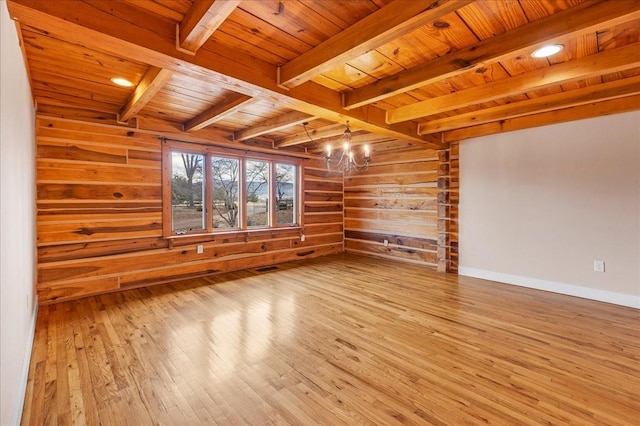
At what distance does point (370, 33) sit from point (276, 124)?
2.40 metres

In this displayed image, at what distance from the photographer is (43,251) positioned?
11.6ft

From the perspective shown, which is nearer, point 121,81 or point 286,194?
point 121,81

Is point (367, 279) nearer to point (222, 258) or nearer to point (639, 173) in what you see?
point (222, 258)

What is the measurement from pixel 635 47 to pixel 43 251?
6209mm

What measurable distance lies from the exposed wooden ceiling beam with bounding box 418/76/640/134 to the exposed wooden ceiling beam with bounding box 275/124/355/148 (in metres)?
1.37

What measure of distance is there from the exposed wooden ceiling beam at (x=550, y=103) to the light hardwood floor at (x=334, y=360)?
7.84 ft

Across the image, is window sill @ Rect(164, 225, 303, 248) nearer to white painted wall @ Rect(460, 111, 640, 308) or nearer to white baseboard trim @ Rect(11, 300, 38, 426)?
white baseboard trim @ Rect(11, 300, 38, 426)

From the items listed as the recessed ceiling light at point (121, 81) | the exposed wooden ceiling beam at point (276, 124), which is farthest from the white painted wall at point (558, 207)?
the recessed ceiling light at point (121, 81)

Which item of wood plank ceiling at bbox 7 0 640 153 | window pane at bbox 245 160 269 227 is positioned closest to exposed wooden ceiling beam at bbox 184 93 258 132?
wood plank ceiling at bbox 7 0 640 153

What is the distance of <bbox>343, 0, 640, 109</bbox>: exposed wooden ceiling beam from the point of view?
1.71m

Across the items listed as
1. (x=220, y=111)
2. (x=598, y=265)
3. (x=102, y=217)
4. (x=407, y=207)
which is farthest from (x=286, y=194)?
(x=598, y=265)

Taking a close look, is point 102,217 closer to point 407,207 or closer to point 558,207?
point 407,207

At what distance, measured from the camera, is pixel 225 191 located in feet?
17.0

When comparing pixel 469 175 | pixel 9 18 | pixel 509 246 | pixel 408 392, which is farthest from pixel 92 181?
pixel 509 246
